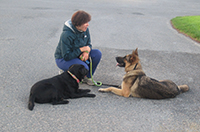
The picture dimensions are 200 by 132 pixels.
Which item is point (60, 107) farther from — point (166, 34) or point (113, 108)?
point (166, 34)

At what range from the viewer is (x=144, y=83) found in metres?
4.45

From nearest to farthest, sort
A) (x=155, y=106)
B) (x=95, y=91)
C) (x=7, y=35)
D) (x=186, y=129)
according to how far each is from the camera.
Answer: (x=186, y=129) → (x=155, y=106) → (x=95, y=91) → (x=7, y=35)

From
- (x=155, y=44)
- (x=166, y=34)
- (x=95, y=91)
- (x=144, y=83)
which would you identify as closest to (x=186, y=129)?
(x=144, y=83)

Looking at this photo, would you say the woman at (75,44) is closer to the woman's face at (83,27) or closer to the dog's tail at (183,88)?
the woman's face at (83,27)

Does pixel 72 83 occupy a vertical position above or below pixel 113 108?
above

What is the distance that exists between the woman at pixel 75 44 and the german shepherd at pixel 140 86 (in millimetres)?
807

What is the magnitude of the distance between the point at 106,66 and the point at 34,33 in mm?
4032

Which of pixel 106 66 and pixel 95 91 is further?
pixel 106 66

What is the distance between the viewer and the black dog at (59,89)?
3.93m

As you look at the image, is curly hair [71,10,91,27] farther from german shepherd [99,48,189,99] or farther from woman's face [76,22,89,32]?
german shepherd [99,48,189,99]

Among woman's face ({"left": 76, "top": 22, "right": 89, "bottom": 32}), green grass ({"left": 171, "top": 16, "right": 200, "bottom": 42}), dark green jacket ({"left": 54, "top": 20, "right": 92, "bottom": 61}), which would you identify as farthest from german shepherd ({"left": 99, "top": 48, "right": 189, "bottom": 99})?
green grass ({"left": 171, "top": 16, "right": 200, "bottom": 42})

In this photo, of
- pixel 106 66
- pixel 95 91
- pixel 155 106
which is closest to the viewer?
pixel 155 106

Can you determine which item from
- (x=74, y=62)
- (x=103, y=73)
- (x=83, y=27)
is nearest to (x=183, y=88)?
(x=103, y=73)

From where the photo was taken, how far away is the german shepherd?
439cm
